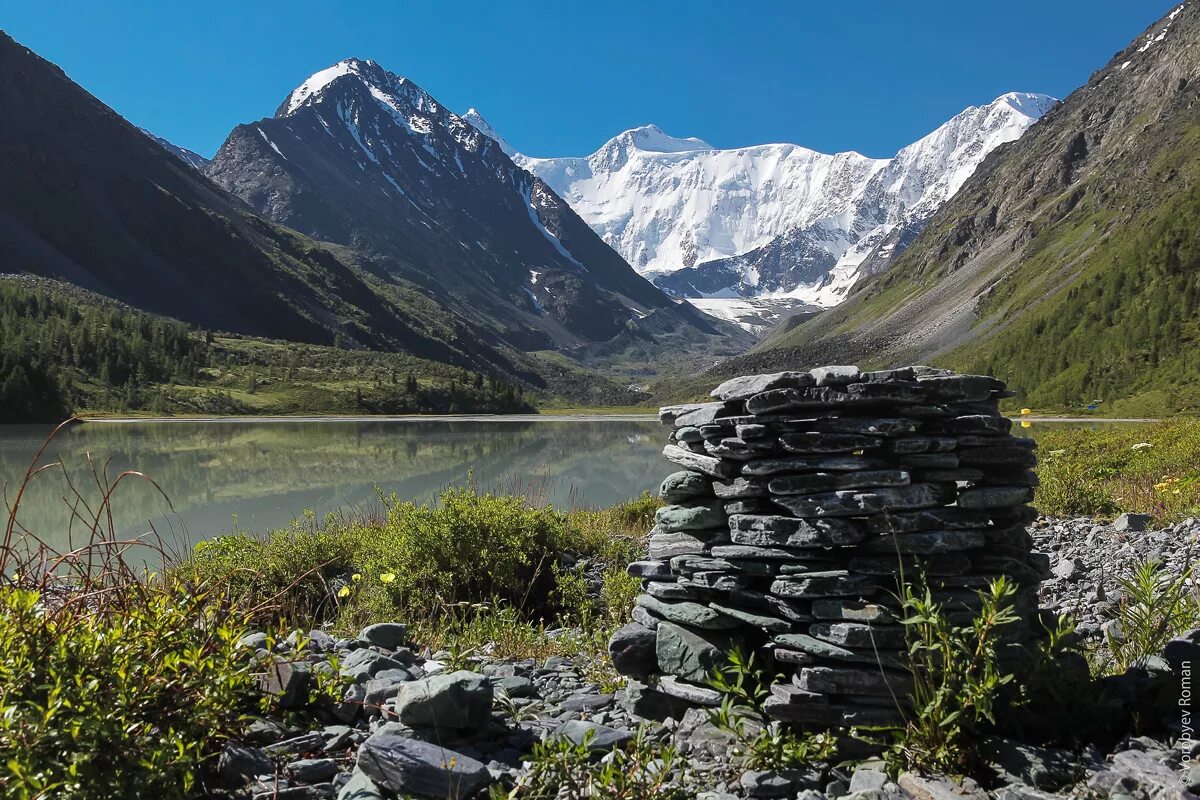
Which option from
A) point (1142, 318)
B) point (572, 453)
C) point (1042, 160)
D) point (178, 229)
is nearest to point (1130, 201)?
point (1142, 318)

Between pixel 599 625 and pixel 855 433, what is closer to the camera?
pixel 855 433

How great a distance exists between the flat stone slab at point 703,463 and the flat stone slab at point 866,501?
638mm

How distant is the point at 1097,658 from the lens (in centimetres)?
632

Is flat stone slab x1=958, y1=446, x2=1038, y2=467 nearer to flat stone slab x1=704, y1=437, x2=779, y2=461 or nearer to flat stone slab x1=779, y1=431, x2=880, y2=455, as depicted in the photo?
flat stone slab x1=779, y1=431, x2=880, y2=455

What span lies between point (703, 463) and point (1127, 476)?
53.2 ft

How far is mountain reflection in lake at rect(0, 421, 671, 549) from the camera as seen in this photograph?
2014cm

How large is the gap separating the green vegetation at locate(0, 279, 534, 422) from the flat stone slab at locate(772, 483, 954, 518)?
101m

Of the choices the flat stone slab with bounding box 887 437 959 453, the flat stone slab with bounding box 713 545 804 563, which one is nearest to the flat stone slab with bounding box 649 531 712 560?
the flat stone slab with bounding box 713 545 804 563

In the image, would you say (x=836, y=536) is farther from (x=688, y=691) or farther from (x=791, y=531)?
(x=688, y=691)

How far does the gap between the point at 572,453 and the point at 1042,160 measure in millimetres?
181356

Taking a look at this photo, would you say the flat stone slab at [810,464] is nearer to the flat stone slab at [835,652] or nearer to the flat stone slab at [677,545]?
the flat stone slab at [677,545]

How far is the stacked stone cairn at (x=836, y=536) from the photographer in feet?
16.5

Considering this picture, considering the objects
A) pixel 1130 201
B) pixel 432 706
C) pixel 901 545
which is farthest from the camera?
pixel 1130 201

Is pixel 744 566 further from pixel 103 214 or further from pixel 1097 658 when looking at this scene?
pixel 103 214
